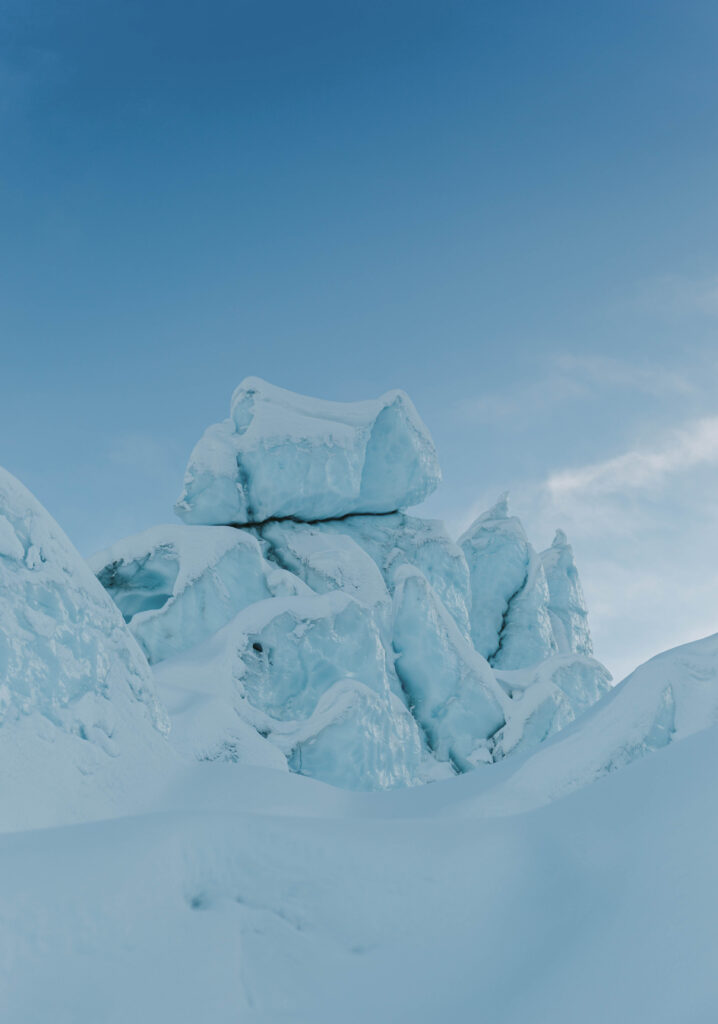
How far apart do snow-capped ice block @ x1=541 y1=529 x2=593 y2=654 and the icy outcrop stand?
1305 cm

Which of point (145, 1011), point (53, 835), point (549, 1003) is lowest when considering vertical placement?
point (549, 1003)

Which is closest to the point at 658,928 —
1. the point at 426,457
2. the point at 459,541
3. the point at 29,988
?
the point at 29,988

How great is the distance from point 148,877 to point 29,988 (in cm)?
51

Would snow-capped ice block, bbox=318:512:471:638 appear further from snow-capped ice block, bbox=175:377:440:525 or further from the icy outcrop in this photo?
the icy outcrop

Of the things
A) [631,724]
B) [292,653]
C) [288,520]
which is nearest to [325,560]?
[288,520]

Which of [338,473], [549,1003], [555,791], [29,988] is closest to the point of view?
[549,1003]

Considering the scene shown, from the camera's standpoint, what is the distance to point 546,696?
1617 cm

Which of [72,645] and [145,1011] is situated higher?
[72,645]

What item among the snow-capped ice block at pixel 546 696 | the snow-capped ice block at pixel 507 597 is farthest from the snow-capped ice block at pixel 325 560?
the snow-capped ice block at pixel 507 597

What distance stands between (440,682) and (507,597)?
7.70 meters

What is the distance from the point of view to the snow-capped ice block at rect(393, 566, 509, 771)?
52.1 feet

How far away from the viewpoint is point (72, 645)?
17.7 feet

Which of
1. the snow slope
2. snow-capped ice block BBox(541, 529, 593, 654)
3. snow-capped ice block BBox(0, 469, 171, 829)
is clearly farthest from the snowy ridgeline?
the snow slope

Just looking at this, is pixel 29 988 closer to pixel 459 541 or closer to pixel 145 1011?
pixel 145 1011
